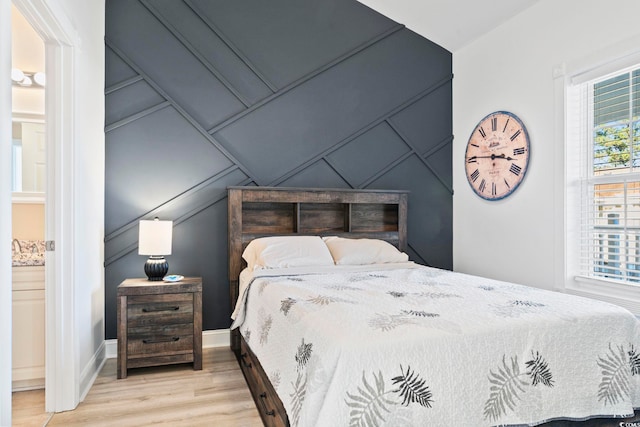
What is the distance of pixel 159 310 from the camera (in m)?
2.83

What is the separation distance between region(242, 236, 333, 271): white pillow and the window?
1.97 metres

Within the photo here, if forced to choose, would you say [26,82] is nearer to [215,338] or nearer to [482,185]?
[215,338]

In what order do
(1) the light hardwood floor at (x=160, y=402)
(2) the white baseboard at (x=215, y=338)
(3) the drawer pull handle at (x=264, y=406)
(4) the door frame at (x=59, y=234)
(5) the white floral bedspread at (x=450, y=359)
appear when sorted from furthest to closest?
1. (2) the white baseboard at (x=215, y=338)
2. (4) the door frame at (x=59, y=234)
3. (1) the light hardwood floor at (x=160, y=402)
4. (3) the drawer pull handle at (x=264, y=406)
5. (5) the white floral bedspread at (x=450, y=359)

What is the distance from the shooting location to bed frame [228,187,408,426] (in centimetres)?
336

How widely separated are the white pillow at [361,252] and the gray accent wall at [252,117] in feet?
2.17

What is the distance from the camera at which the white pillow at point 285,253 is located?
3.05m

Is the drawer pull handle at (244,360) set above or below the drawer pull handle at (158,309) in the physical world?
below

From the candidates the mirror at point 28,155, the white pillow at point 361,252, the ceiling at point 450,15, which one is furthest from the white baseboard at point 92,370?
the ceiling at point 450,15

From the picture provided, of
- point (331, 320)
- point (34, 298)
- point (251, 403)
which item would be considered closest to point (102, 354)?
point (34, 298)

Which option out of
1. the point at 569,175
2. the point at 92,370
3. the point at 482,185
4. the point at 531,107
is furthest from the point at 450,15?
the point at 92,370

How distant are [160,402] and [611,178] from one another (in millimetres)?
3301

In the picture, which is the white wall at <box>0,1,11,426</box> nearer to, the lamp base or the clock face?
the lamp base

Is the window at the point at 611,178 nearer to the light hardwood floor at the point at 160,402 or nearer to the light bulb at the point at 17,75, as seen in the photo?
the light hardwood floor at the point at 160,402

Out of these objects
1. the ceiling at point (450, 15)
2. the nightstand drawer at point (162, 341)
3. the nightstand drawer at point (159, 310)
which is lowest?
the nightstand drawer at point (162, 341)
